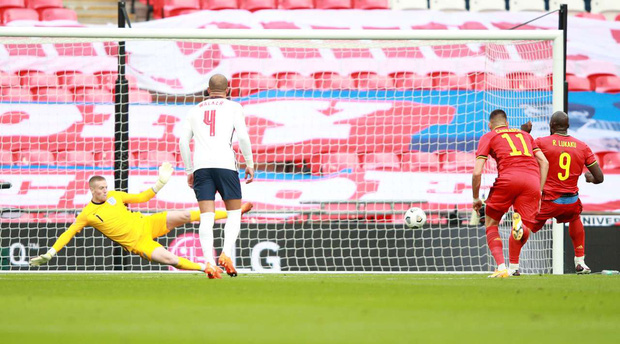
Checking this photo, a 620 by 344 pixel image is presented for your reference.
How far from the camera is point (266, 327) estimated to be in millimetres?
3479

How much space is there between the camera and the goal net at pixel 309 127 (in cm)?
1098

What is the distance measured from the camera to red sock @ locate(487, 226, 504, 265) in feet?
25.8

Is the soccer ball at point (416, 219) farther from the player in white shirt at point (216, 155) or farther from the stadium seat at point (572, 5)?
the stadium seat at point (572, 5)

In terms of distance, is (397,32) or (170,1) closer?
(397,32)

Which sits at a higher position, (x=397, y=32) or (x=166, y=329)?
(x=397, y=32)

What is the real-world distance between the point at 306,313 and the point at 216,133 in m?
3.42

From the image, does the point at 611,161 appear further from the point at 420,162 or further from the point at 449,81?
Answer: the point at 420,162

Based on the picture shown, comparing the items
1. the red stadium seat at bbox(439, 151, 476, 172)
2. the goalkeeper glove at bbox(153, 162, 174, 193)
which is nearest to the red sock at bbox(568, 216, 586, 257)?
the goalkeeper glove at bbox(153, 162, 174, 193)

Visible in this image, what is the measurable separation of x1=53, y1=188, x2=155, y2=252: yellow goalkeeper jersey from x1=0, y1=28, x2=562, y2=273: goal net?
2314 millimetres

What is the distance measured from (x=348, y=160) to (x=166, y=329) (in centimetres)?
1088

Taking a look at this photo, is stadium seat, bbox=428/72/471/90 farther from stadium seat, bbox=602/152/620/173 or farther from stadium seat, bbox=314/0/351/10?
stadium seat, bbox=314/0/351/10

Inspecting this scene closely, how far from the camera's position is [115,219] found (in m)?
8.27

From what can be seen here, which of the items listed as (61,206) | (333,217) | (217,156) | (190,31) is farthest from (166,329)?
(61,206)

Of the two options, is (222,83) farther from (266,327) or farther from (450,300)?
(266,327)
